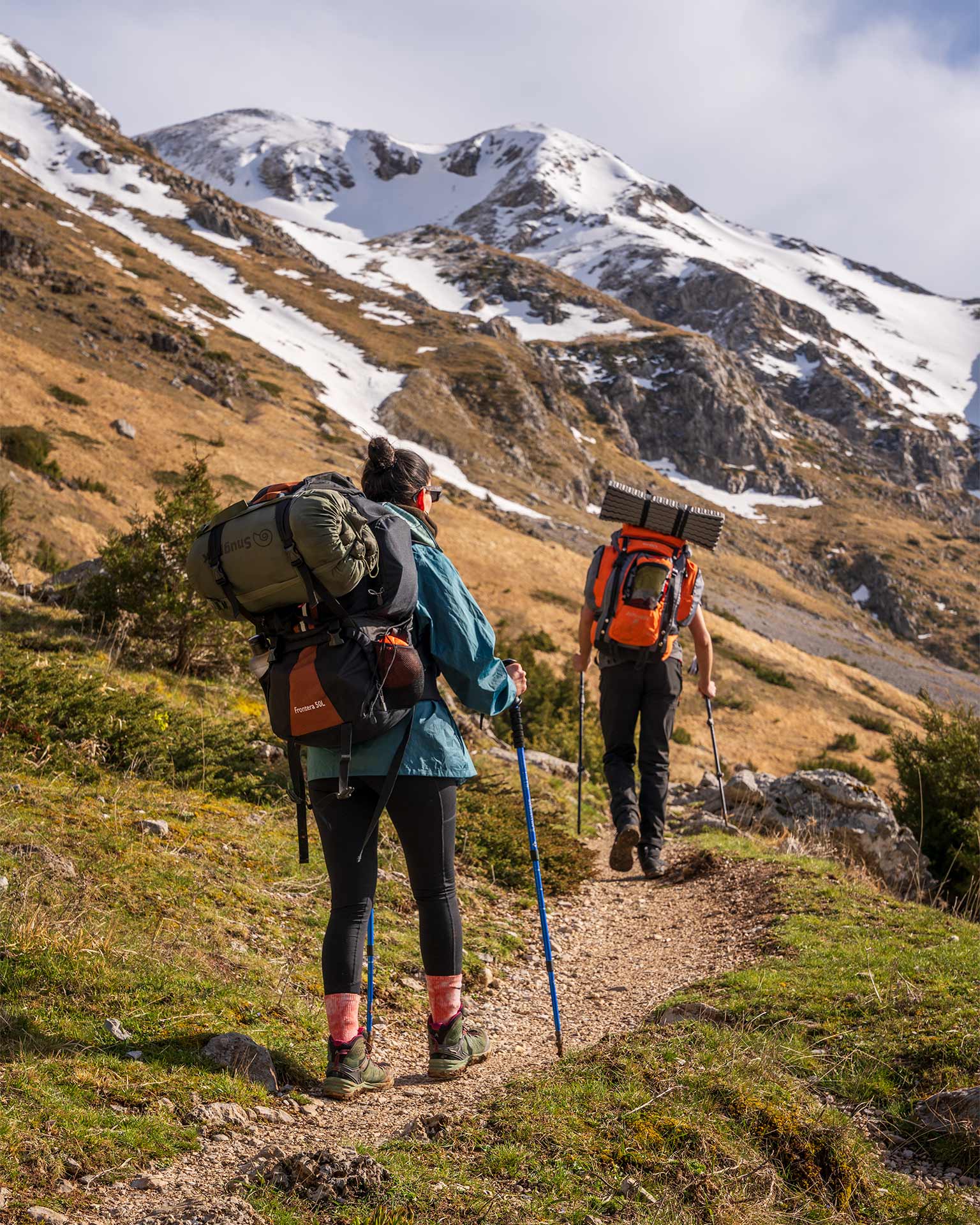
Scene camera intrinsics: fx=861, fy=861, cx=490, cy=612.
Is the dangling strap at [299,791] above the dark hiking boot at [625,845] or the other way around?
above

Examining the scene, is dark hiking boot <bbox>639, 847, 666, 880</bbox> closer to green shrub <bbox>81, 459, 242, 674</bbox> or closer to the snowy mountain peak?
green shrub <bbox>81, 459, 242, 674</bbox>

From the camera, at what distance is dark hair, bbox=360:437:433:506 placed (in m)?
3.69

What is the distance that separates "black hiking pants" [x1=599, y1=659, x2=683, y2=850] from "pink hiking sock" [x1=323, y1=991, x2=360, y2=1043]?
3.75 metres

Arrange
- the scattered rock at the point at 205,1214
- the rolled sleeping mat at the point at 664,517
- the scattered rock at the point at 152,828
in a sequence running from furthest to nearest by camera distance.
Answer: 1. the rolled sleeping mat at the point at 664,517
2. the scattered rock at the point at 152,828
3. the scattered rock at the point at 205,1214

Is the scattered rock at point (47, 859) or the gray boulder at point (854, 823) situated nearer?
the scattered rock at point (47, 859)

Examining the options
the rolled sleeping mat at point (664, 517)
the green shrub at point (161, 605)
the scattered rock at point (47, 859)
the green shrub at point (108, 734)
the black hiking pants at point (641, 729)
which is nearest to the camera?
the scattered rock at point (47, 859)

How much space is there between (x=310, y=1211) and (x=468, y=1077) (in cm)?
139

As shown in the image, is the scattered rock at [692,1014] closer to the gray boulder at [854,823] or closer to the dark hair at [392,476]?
the dark hair at [392,476]

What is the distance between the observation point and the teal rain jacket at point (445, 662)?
338 cm

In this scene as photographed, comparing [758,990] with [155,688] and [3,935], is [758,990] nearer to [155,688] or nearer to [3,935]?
[3,935]

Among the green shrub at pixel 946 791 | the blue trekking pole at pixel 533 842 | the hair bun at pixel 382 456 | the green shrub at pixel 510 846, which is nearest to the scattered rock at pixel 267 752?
the green shrub at pixel 510 846

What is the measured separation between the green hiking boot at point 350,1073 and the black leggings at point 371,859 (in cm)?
20

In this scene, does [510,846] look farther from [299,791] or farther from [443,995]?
[299,791]

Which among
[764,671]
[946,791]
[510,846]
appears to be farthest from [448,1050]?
[764,671]
